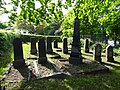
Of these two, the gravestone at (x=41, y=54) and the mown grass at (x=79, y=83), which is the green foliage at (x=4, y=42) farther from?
the mown grass at (x=79, y=83)

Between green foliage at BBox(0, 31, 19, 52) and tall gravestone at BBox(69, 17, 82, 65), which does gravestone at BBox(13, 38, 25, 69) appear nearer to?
tall gravestone at BBox(69, 17, 82, 65)

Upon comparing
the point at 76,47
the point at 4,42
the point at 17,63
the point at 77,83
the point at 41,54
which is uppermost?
the point at 4,42

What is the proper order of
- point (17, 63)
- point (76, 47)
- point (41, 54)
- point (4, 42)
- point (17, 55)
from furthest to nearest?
point (4, 42)
point (41, 54)
point (76, 47)
point (17, 55)
point (17, 63)

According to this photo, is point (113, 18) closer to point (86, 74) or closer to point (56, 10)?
point (56, 10)

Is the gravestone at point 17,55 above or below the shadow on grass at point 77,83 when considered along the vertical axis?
above

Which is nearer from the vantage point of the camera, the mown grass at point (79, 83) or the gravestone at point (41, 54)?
the mown grass at point (79, 83)

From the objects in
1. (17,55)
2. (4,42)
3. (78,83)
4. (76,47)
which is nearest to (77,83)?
(78,83)

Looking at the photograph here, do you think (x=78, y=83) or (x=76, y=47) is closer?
(x=78, y=83)

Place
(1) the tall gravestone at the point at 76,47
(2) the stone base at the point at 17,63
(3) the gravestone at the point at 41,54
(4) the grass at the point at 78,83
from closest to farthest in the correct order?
(4) the grass at the point at 78,83
(2) the stone base at the point at 17,63
(1) the tall gravestone at the point at 76,47
(3) the gravestone at the point at 41,54

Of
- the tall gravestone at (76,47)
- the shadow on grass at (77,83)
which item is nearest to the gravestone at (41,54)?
the tall gravestone at (76,47)

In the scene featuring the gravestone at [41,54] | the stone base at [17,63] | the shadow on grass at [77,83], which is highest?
the gravestone at [41,54]

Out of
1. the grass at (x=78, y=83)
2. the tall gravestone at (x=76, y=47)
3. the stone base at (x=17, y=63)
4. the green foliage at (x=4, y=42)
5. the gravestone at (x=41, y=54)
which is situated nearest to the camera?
the grass at (x=78, y=83)

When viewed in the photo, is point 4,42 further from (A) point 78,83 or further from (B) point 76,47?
(A) point 78,83

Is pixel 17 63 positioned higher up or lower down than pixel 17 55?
Answer: lower down
